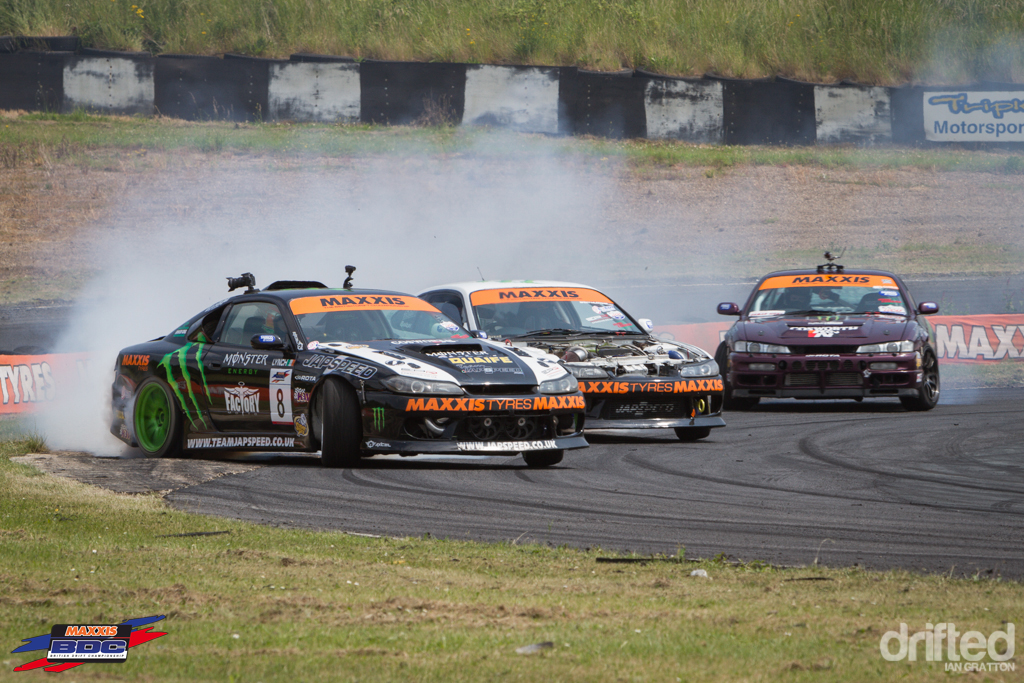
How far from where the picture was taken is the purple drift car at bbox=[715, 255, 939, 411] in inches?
511

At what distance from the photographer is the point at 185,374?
33.0 ft

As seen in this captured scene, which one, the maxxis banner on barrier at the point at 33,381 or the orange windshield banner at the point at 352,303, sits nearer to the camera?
the orange windshield banner at the point at 352,303

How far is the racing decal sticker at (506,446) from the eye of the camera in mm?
8891

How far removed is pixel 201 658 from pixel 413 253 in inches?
813

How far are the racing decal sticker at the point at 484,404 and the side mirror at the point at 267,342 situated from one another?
1.19 meters

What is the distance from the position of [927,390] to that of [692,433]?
137 inches

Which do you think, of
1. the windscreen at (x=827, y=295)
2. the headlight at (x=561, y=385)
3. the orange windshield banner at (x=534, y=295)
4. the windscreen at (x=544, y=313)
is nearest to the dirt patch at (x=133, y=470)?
the headlight at (x=561, y=385)

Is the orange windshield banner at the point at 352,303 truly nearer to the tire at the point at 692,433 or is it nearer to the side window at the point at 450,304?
the side window at the point at 450,304

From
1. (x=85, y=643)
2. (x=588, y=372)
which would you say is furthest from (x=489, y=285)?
A: (x=85, y=643)

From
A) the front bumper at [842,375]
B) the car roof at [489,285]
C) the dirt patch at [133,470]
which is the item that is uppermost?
the car roof at [489,285]

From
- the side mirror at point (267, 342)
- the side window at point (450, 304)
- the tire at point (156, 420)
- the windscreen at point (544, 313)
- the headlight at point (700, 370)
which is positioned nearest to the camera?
the side mirror at point (267, 342)

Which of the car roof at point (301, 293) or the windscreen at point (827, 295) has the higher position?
the car roof at point (301, 293)

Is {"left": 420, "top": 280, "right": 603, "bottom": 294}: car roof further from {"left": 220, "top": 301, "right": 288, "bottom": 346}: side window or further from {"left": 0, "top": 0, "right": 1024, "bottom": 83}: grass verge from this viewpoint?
{"left": 0, "top": 0, "right": 1024, "bottom": 83}: grass verge

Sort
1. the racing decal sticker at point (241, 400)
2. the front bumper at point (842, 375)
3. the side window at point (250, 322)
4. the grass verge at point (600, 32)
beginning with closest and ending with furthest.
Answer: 1. the racing decal sticker at point (241, 400)
2. the side window at point (250, 322)
3. the front bumper at point (842, 375)
4. the grass verge at point (600, 32)
